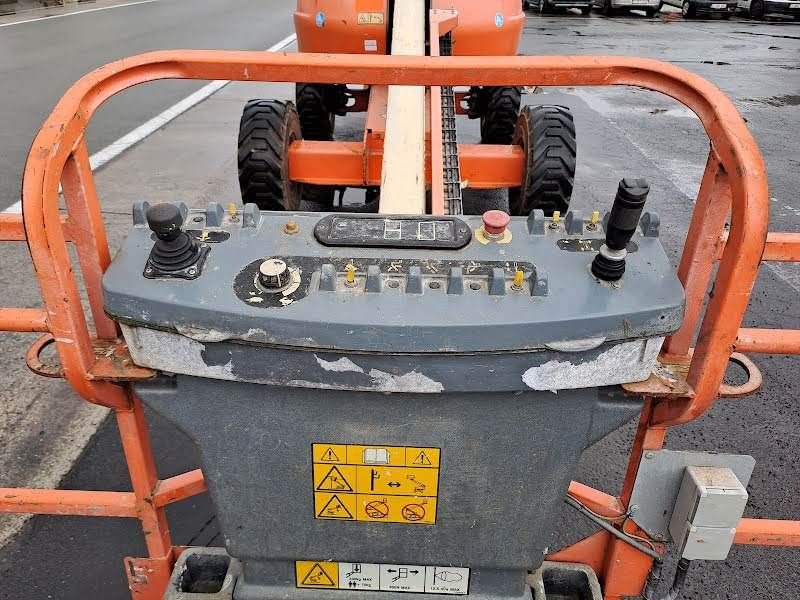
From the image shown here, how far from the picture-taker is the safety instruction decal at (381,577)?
168 centimetres

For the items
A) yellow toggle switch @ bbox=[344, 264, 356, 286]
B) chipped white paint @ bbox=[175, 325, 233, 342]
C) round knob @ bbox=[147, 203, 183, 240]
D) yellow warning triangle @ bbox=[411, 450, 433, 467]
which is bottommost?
yellow warning triangle @ bbox=[411, 450, 433, 467]

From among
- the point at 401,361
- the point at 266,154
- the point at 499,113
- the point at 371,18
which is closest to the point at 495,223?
the point at 401,361

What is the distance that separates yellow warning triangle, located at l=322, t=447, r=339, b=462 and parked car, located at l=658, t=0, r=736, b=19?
2240 cm

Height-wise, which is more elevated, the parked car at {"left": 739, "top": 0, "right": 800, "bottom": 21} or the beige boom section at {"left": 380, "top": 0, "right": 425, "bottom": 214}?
the beige boom section at {"left": 380, "top": 0, "right": 425, "bottom": 214}

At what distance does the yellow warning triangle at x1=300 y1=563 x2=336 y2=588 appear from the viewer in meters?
1.69

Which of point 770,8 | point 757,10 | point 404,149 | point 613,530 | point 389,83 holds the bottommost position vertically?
point 757,10

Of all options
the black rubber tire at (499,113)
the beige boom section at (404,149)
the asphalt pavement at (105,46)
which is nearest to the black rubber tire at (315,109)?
the black rubber tire at (499,113)

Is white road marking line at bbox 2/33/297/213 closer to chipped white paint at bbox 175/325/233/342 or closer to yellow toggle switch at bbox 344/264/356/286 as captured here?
chipped white paint at bbox 175/325/233/342

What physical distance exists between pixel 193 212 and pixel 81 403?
6.87ft

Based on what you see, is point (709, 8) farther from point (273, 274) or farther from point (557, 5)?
point (273, 274)

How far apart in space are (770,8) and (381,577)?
23041 millimetres

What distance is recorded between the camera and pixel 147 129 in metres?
7.23

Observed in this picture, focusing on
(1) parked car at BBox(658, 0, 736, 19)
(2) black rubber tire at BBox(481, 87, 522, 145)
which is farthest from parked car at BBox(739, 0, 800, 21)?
(2) black rubber tire at BBox(481, 87, 522, 145)

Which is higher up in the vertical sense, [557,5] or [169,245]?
[169,245]
